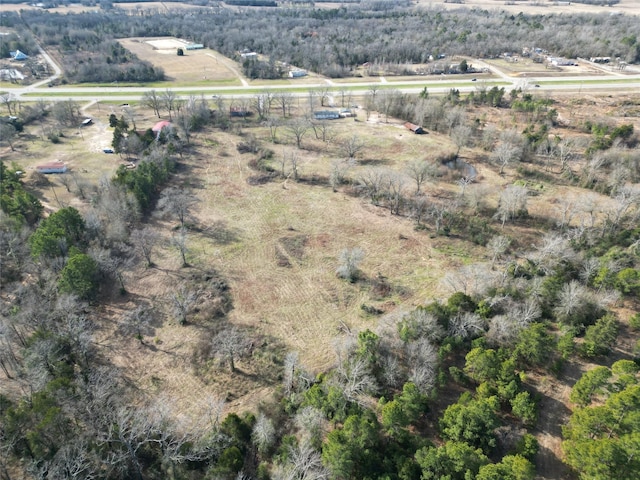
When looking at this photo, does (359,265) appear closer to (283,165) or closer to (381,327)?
(381,327)

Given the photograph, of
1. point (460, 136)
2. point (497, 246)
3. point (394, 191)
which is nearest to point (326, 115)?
point (460, 136)

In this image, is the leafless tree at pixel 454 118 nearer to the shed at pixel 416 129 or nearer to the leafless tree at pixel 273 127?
the shed at pixel 416 129

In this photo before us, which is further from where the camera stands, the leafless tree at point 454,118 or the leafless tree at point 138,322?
the leafless tree at point 454,118

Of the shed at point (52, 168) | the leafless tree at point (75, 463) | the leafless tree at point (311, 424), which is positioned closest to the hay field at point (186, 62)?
the shed at point (52, 168)

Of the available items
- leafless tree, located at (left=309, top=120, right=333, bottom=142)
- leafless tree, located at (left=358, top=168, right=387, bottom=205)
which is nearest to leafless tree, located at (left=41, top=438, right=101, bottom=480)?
leafless tree, located at (left=358, top=168, right=387, bottom=205)

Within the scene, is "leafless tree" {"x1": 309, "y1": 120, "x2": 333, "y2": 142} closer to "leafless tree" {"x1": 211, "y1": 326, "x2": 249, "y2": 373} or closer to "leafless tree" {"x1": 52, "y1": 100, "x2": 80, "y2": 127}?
"leafless tree" {"x1": 52, "y1": 100, "x2": 80, "y2": 127}

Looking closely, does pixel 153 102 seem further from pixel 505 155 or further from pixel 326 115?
pixel 505 155
